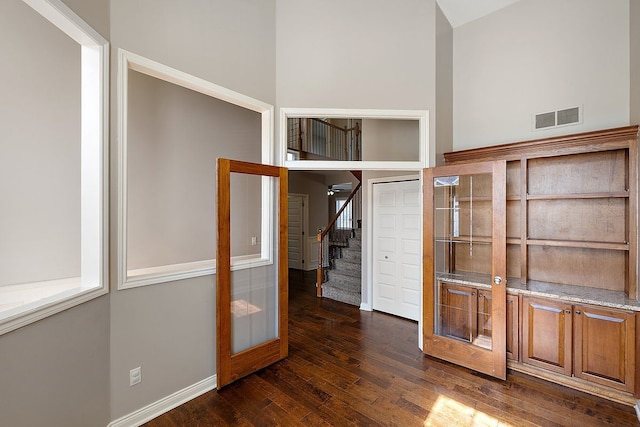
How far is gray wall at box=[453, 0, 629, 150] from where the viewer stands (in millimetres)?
2791

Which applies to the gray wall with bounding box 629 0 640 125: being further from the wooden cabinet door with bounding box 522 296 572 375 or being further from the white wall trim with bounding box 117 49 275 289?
the white wall trim with bounding box 117 49 275 289

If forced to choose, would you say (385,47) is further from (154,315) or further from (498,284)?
(154,315)

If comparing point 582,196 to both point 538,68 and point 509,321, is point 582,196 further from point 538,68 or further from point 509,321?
point 538,68

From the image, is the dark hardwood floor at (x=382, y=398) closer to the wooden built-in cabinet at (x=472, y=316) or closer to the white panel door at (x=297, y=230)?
the wooden built-in cabinet at (x=472, y=316)

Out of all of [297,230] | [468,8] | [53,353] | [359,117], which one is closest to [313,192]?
[297,230]

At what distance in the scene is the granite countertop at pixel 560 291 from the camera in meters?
2.34

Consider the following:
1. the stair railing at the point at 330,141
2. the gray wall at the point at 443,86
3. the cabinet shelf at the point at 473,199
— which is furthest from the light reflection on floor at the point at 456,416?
the stair railing at the point at 330,141

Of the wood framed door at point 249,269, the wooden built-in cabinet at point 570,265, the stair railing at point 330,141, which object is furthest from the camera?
the stair railing at point 330,141

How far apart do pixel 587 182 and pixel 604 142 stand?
0.47m

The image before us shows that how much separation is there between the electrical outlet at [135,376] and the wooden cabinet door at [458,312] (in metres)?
2.93

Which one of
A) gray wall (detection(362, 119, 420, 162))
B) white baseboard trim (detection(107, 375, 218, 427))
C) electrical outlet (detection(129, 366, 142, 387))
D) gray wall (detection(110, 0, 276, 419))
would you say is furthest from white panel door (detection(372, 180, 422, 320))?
electrical outlet (detection(129, 366, 142, 387))

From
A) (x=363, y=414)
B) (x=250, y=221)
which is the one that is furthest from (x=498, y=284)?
(x=250, y=221)

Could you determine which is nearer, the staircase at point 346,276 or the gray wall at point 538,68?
the gray wall at point 538,68

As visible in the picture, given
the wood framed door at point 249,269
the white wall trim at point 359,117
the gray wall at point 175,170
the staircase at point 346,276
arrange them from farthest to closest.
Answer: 1. the staircase at point 346,276
2. the white wall trim at point 359,117
3. the gray wall at point 175,170
4. the wood framed door at point 249,269
